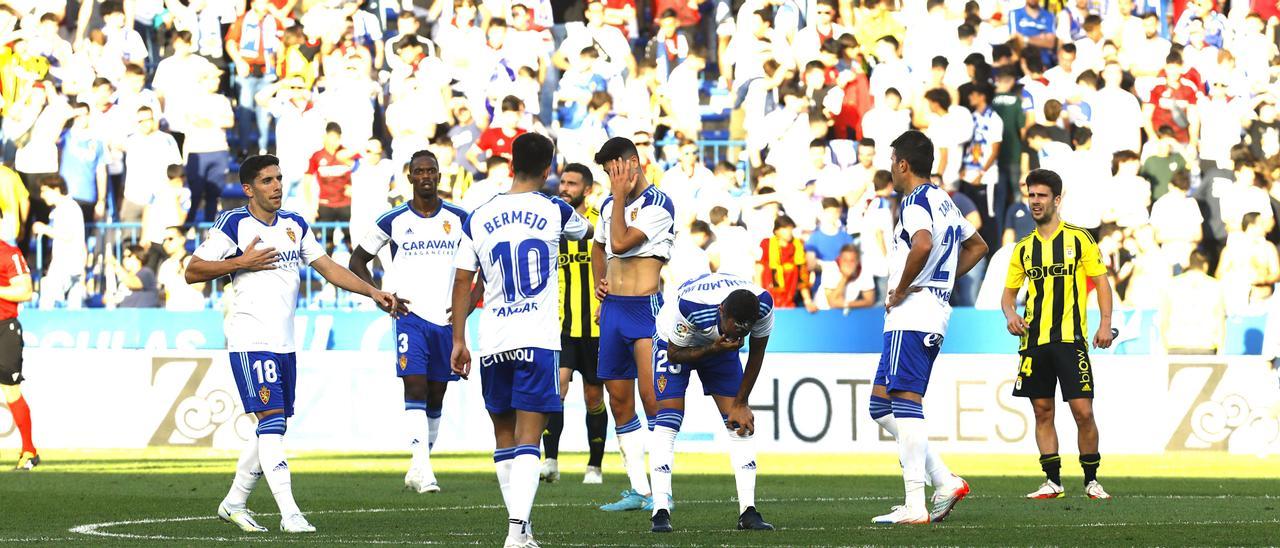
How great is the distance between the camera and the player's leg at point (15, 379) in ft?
55.4

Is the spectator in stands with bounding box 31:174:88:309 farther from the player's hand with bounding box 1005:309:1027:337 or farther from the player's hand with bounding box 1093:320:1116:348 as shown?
the player's hand with bounding box 1093:320:1116:348

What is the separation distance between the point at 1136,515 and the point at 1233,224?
1085 centimetres

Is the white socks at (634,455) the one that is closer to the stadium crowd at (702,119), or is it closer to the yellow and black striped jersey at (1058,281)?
the yellow and black striped jersey at (1058,281)

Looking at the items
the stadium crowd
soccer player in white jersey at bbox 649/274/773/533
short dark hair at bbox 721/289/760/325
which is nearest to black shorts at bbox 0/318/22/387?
the stadium crowd

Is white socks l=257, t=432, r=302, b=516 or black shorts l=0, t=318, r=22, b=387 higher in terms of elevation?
black shorts l=0, t=318, r=22, b=387

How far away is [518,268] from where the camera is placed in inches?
372

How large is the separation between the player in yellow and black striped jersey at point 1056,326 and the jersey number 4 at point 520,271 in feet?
15.6

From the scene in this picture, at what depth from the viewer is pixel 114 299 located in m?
22.0

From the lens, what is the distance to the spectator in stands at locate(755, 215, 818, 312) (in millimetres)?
20984

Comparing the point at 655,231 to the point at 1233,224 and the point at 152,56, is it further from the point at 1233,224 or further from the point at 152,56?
the point at 152,56

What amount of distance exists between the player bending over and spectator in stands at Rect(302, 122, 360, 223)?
6.38 m

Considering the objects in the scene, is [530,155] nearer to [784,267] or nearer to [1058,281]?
[1058,281]

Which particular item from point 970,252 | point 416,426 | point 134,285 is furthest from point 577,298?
point 134,285

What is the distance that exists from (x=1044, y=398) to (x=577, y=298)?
3710 mm
